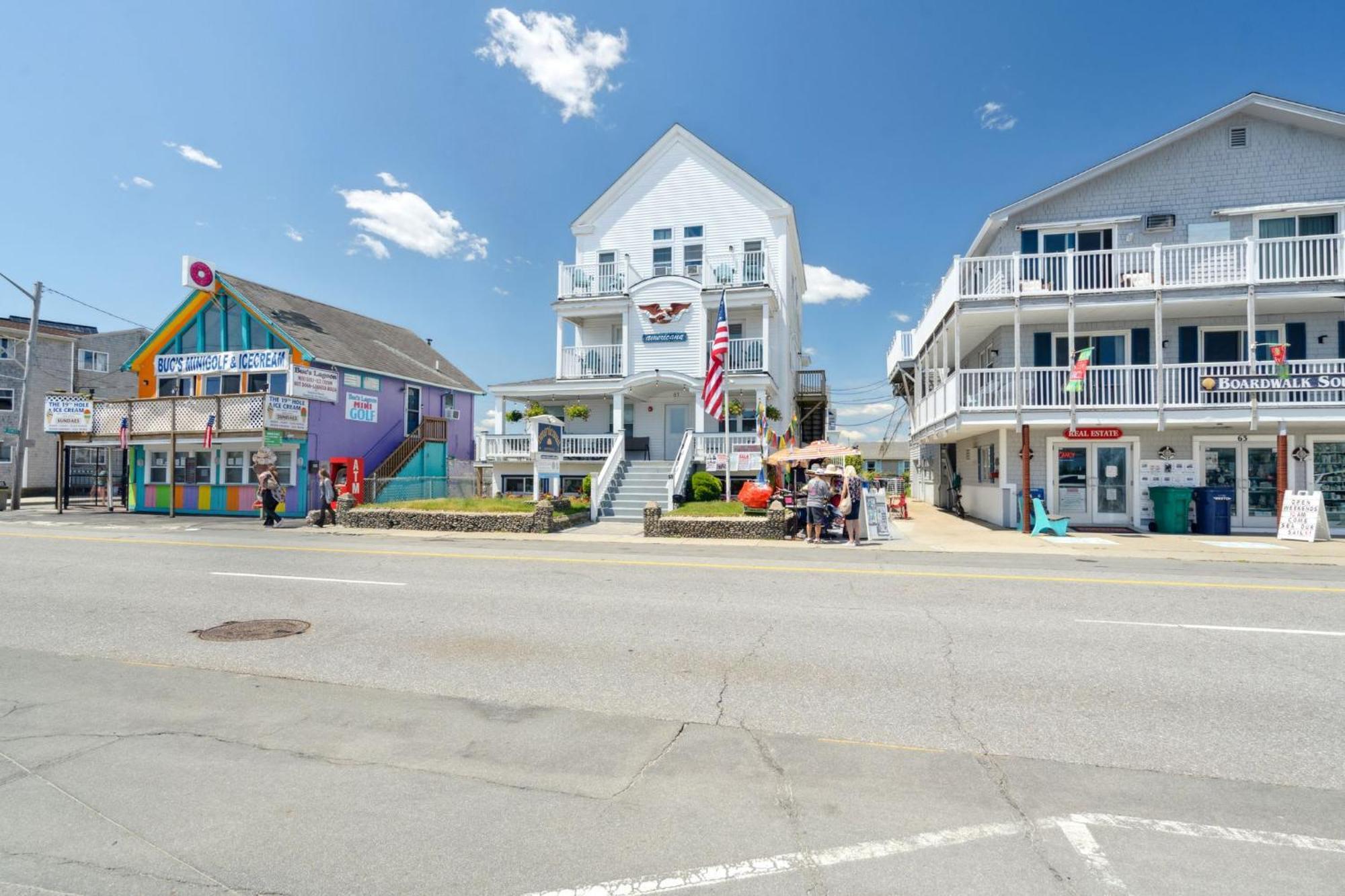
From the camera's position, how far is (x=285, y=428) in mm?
23609

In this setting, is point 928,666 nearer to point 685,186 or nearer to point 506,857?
point 506,857

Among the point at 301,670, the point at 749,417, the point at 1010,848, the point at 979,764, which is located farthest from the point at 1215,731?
the point at 749,417

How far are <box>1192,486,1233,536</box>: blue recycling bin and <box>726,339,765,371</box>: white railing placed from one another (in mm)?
13510

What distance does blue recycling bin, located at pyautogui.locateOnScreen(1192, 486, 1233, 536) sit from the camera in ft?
57.2

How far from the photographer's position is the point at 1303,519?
52.3 feet

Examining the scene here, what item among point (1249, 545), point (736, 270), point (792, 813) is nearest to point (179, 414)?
point (736, 270)

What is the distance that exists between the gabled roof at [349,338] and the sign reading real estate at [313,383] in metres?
0.59

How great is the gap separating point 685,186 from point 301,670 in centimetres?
2565

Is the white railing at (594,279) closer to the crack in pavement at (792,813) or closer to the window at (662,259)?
the window at (662,259)

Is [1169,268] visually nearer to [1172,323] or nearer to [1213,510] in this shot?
[1172,323]

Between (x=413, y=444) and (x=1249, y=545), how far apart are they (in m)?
28.6

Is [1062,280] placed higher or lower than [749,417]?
higher

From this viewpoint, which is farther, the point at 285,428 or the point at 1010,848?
the point at 285,428

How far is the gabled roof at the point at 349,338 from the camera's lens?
26219mm
